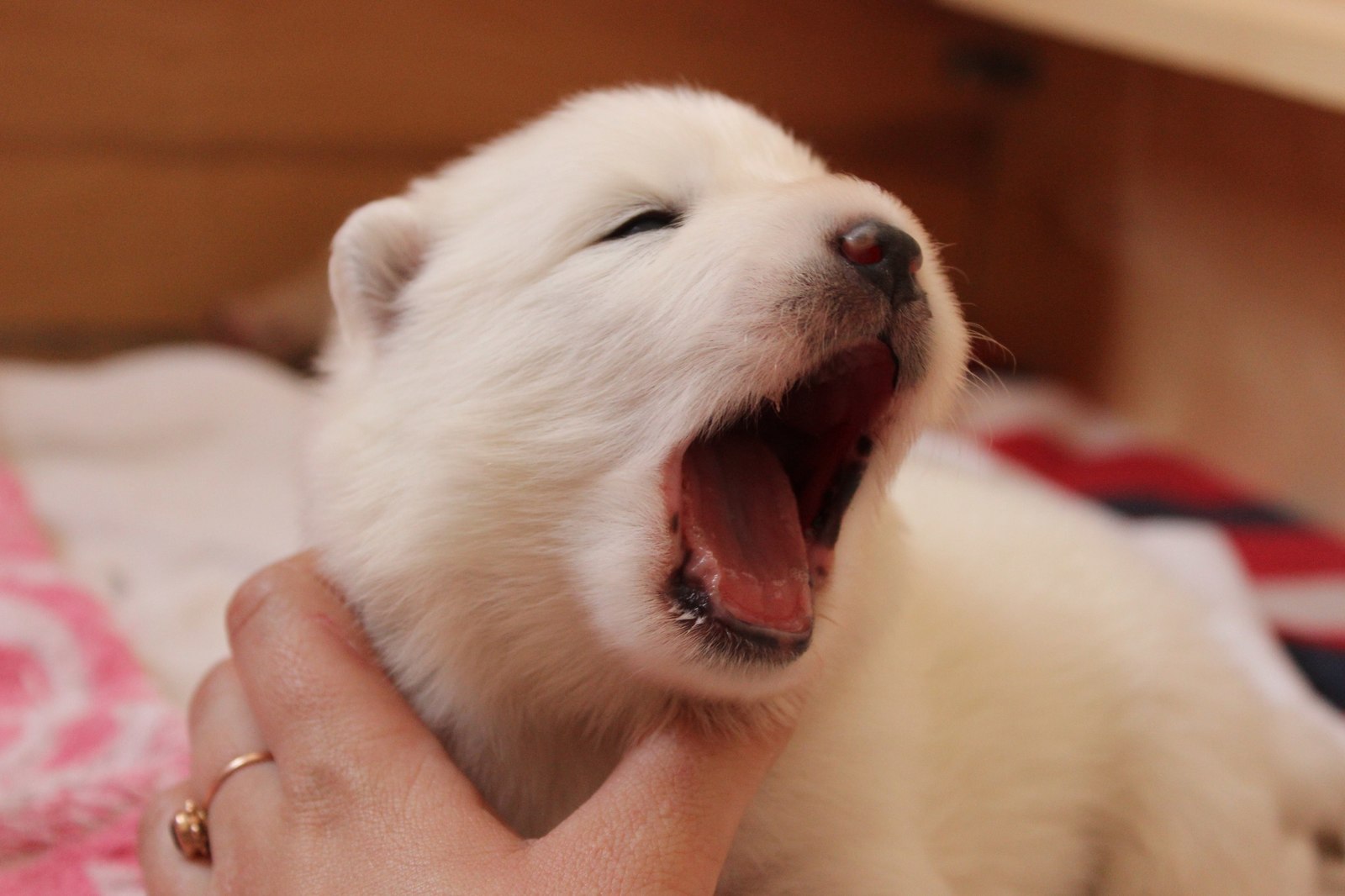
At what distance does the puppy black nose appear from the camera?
4.01 feet

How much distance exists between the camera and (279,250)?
3656 millimetres

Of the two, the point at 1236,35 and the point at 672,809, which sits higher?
the point at 1236,35

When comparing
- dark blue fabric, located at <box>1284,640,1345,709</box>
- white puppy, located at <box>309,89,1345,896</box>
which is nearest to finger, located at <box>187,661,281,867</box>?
white puppy, located at <box>309,89,1345,896</box>

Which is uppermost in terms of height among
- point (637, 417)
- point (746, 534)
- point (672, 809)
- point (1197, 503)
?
point (637, 417)

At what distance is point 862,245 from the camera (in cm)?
122

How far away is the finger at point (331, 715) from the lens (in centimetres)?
121

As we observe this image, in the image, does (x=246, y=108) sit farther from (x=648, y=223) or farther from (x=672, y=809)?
(x=672, y=809)

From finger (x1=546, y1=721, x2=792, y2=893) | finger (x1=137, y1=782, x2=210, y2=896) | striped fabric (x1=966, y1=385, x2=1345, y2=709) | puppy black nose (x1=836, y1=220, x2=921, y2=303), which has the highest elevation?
puppy black nose (x1=836, y1=220, x2=921, y2=303)

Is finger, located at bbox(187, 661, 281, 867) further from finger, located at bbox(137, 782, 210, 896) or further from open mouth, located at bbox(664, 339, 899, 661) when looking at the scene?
open mouth, located at bbox(664, 339, 899, 661)

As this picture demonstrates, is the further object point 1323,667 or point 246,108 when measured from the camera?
point 246,108

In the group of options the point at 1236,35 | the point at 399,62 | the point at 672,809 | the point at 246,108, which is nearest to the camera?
the point at 672,809

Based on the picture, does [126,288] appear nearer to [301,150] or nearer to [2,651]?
[301,150]

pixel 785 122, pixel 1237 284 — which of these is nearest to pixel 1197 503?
pixel 1237 284

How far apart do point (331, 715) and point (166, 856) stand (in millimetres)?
317
